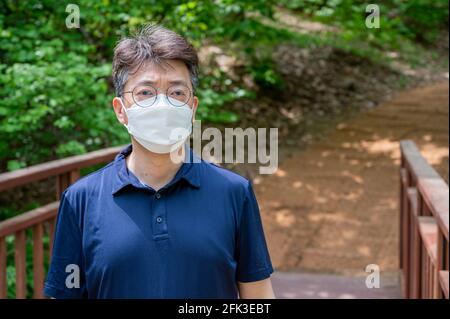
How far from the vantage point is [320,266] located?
6762 mm

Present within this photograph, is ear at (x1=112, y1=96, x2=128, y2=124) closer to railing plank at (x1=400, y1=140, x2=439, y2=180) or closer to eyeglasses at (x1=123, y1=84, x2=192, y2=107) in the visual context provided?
eyeglasses at (x1=123, y1=84, x2=192, y2=107)

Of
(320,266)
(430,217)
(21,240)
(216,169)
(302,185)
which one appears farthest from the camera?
(302,185)

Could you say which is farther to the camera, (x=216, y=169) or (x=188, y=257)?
(x=216, y=169)

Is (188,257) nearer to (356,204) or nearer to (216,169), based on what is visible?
(216,169)

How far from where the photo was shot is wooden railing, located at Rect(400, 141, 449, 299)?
2752 millimetres

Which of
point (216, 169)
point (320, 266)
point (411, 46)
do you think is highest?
point (216, 169)

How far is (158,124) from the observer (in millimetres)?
1744

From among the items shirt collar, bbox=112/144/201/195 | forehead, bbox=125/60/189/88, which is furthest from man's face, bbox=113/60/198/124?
shirt collar, bbox=112/144/201/195

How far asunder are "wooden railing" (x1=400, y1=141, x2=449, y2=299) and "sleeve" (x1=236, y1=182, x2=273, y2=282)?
40.3 inches

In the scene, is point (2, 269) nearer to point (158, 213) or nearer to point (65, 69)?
point (158, 213)

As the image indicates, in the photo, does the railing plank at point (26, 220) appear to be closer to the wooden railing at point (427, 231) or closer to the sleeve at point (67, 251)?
the sleeve at point (67, 251)
